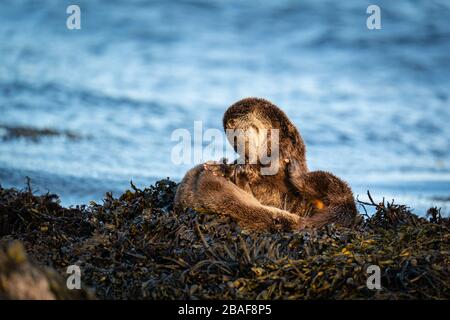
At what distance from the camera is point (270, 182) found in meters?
6.00

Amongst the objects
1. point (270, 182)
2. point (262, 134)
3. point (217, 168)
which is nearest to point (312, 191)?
point (270, 182)

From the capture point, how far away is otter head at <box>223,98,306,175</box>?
5926 millimetres

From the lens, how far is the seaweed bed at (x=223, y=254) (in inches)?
183

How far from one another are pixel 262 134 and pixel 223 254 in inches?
54.4

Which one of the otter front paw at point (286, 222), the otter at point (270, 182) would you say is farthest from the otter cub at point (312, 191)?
the otter front paw at point (286, 222)

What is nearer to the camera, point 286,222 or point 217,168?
point 286,222

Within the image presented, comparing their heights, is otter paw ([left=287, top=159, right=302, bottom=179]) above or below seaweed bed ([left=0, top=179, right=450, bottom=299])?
above

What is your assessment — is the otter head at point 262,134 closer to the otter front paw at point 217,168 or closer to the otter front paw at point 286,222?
the otter front paw at point 217,168

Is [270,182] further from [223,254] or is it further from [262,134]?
[223,254]

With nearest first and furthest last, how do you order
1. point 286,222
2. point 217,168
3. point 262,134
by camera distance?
1. point 286,222
2. point 217,168
3. point 262,134

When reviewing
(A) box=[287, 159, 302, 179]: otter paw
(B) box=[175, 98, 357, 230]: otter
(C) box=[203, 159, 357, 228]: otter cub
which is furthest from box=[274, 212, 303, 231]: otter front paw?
(A) box=[287, 159, 302, 179]: otter paw

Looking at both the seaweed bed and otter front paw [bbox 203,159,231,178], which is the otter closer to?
otter front paw [bbox 203,159,231,178]

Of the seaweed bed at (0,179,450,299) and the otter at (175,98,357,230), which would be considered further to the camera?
the otter at (175,98,357,230)
